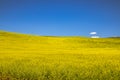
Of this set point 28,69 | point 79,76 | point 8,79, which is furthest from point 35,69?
point 79,76

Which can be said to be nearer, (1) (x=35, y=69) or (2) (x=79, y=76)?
(2) (x=79, y=76)

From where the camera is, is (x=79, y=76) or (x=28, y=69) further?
(x=28, y=69)

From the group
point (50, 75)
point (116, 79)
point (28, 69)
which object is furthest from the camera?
point (28, 69)

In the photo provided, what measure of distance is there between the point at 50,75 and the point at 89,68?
2325mm

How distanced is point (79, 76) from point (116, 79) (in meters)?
1.71

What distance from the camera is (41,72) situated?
14.2m

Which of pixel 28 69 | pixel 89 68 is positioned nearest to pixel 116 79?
pixel 89 68

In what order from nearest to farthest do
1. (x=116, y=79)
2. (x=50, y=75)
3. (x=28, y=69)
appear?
1. (x=116, y=79)
2. (x=50, y=75)
3. (x=28, y=69)

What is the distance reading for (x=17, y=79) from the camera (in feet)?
45.9

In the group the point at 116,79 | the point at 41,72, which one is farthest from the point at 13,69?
the point at 116,79

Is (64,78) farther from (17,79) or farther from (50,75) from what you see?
(17,79)

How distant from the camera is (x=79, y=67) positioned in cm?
1533

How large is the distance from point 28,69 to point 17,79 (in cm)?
110

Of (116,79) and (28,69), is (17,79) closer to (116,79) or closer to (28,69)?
(28,69)
